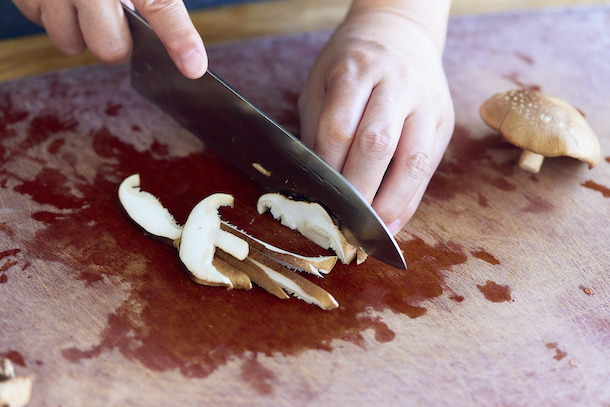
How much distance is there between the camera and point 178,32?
1.37 meters

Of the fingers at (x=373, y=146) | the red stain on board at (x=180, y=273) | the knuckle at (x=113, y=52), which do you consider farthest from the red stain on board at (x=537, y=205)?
the knuckle at (x=113, y=52)

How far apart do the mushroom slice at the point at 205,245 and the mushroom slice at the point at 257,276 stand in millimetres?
21

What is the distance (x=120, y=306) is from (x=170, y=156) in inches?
25.5

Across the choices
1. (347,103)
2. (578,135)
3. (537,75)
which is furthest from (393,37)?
(537,75)

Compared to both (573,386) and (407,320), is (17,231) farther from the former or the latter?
(573,386)

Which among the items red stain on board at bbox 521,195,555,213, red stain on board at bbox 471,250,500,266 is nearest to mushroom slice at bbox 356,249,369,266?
red stain on board at bbox 471,250,500,266

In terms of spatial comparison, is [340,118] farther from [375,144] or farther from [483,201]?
[483,201]

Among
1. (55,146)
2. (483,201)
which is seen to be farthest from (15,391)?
(483,201)

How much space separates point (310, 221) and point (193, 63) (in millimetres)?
579

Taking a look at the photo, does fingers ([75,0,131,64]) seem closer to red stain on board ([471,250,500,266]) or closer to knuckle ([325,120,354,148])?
knuckle ([325,120,354,148])

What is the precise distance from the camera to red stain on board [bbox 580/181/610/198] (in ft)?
5.73

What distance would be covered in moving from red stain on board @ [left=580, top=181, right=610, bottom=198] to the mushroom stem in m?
0.18

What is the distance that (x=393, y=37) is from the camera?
5.88 feet

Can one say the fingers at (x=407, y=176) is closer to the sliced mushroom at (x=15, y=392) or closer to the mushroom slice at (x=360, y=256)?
the mushroom slice at (x=360, y=256)
